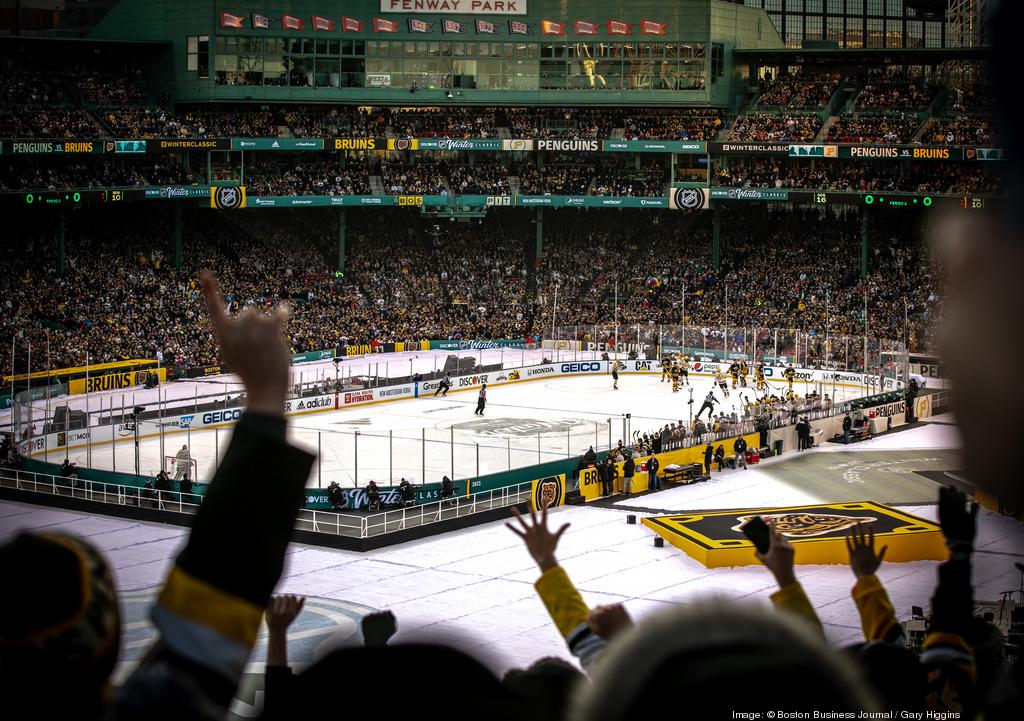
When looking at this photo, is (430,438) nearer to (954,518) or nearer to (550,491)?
(550,491)

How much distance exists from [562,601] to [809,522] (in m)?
26.4

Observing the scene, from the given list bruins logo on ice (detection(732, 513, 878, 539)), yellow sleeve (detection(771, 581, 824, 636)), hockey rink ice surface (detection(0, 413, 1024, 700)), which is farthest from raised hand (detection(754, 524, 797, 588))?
bruins logo on ice (detection(732, 513, 878, 539))

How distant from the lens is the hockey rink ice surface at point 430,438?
3400 cm

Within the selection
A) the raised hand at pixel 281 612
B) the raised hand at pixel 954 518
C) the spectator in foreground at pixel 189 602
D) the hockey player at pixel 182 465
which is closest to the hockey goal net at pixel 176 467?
the hockey player at pixel 182 465

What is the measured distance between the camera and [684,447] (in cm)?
3700

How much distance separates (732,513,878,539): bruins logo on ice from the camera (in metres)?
27.2

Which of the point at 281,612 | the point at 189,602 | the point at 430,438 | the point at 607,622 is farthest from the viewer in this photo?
the point at 430,438

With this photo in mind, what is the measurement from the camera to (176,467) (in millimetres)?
32344

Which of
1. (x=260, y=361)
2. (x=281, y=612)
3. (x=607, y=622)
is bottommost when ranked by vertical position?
(x=281, y=612)

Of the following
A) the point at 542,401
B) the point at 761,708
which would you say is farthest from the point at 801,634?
the point at 542,401

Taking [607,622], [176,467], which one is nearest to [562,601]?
[607,622]

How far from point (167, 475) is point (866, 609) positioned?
97.3 feet

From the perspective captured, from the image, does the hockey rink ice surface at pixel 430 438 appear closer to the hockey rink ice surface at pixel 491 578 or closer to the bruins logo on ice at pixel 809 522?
the hockey rink ice surface at pixel 491 578

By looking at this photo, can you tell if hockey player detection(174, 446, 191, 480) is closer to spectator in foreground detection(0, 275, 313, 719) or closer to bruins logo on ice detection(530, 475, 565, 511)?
bruins logo on ice detection(530, 475, 565, 511)
